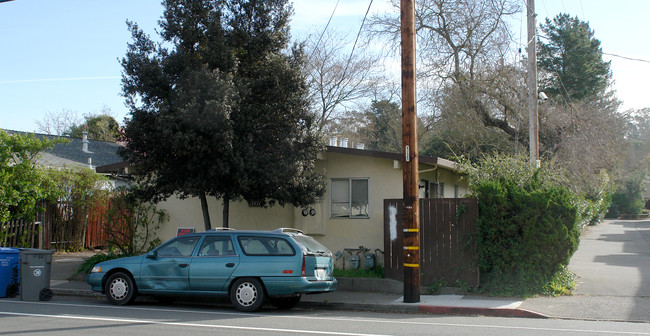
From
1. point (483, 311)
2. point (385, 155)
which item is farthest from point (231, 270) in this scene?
point (385, 155)

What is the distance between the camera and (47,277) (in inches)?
484

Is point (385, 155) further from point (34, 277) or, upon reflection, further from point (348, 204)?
point (34, 277)

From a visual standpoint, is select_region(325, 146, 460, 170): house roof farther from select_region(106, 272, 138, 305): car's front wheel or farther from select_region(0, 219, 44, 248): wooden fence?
select_region(0, 219, 44, 248): wooden fence

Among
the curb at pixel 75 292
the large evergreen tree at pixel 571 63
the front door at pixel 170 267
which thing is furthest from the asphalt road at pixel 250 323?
the large evergreen tree at pixel 571 63

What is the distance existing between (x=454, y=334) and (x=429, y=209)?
5.02m

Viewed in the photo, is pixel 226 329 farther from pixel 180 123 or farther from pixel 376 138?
pixel 376 138

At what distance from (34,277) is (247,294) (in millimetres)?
4781

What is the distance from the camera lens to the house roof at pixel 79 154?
2788cm

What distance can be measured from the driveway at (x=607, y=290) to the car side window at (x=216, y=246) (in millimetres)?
5790

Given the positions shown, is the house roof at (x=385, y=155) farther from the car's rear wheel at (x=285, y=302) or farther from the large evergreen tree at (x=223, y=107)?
Answer: the car's rear wheel at (x=285, y=302)

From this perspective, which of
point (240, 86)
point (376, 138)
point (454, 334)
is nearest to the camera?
point (454, 334)

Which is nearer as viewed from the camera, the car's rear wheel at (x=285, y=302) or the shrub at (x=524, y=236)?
the car's rear wheel at (x=285, y=302)

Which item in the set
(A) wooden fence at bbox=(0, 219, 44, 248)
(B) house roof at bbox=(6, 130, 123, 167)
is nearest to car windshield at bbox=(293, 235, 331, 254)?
(A) wooden fence at bbox=(0, 219, 44, 248)

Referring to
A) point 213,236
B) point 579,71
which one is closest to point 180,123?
point 213,236
